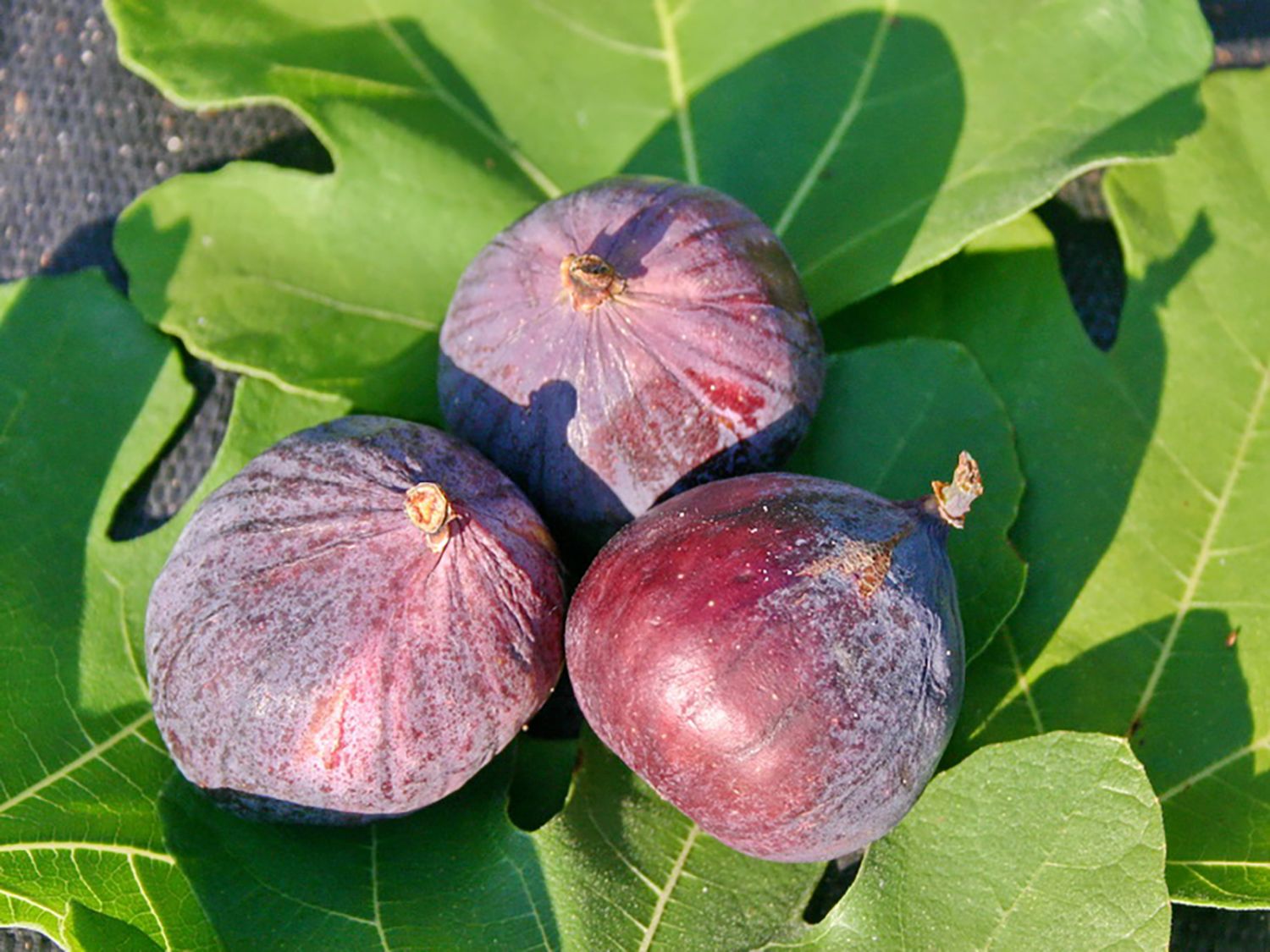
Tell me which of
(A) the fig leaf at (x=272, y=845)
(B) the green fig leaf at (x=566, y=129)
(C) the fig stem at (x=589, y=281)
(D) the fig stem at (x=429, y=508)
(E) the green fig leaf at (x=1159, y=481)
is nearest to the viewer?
(D) the fig stem at (x=429, y=508)

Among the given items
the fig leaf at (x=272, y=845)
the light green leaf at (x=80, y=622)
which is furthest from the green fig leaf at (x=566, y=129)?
the fig leaf at (x=272, y=845)

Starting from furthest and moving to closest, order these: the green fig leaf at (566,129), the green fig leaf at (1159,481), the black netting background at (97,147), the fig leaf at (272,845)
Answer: the black netting background at (97,147)
the green fig leaf at (566,129)
the green fig leaf at (1159,481)
the fig leaf at (272,845)

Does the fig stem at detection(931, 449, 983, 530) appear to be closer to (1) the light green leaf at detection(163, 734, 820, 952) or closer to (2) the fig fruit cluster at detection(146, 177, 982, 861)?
(2) the fig fruit cluster at detection(146, 177, 982, 861)

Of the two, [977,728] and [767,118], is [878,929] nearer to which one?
[977,728]

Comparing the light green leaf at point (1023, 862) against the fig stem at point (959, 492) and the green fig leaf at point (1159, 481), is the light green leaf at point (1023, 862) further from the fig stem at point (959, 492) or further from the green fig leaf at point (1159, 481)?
the fig stem at point (959, 492)

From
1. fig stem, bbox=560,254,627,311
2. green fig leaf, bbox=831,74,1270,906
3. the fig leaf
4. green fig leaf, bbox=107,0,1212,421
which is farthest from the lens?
green fig leaf, bbox=107,0,1212,421

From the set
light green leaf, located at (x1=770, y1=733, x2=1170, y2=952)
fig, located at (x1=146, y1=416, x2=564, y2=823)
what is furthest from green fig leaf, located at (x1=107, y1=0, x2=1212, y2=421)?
light green leaf, located at (x1=770, y1=733, x2=1170, y2=952)

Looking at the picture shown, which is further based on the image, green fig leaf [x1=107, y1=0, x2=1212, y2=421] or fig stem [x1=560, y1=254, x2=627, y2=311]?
green fig leaf [x1=107, y1=0, x2=1212, y2=421]
